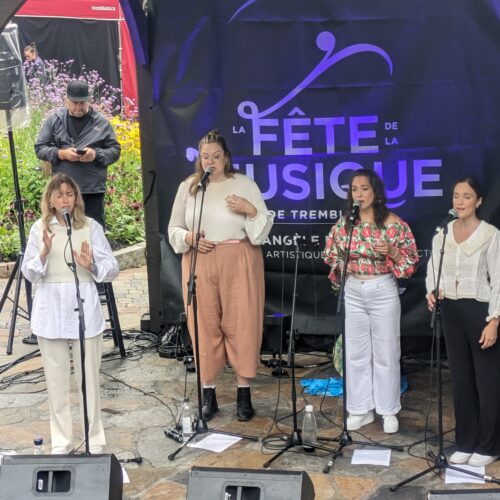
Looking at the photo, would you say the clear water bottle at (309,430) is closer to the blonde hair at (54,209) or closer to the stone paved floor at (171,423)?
the stone paved floor at (171,423)

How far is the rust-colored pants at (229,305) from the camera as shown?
6395 millimetres

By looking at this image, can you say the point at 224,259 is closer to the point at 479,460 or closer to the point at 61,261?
the point at 61,261

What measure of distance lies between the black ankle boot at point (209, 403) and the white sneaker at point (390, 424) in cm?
126

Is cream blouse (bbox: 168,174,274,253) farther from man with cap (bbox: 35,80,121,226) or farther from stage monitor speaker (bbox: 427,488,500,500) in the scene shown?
stage monitor speaker (bbox: 427,488,500,500)

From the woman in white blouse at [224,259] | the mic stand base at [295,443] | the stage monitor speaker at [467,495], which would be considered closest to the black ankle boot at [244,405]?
the woman in white blouse at [224,259]

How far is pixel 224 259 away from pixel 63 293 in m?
1.27

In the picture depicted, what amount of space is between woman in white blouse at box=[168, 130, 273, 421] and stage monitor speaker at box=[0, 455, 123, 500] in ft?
6.79

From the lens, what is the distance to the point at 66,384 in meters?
5.73

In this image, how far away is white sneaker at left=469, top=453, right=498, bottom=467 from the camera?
5.61m

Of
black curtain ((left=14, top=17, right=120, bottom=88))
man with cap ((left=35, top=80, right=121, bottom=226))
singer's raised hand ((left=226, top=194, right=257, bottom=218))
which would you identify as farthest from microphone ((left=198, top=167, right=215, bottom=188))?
black curtain ((left=14, top=17, right=120, bottom=88))

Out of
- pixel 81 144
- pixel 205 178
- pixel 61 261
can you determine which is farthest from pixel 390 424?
pixel 81 144

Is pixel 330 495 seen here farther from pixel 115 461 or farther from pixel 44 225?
pixel 44 225

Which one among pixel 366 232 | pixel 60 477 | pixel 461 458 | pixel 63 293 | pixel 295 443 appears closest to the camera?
pixel 60 477

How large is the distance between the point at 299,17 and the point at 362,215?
1.83 meters
